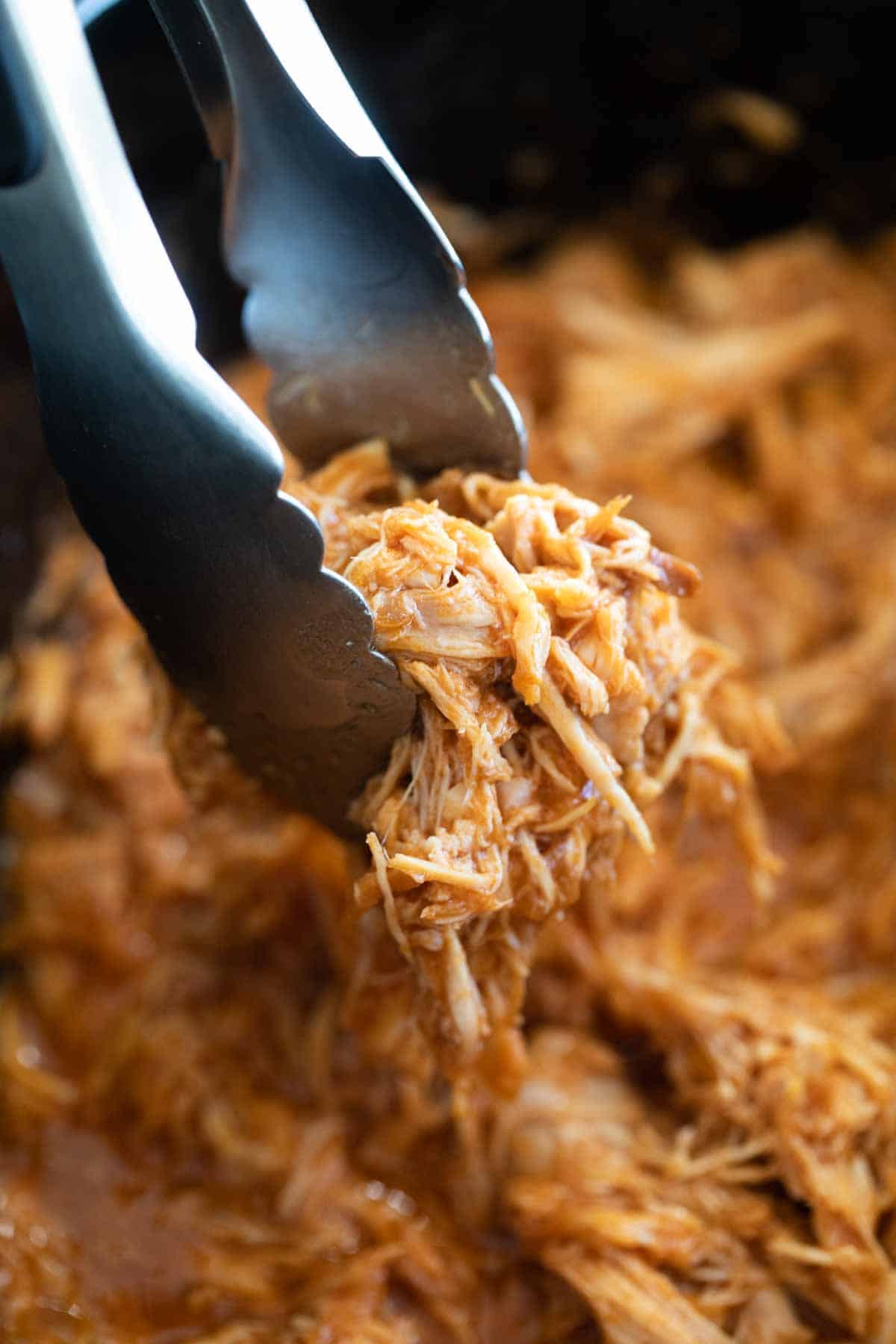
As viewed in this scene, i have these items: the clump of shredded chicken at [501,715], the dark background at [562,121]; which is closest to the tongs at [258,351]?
the clump of shredded chicken at [501,715]

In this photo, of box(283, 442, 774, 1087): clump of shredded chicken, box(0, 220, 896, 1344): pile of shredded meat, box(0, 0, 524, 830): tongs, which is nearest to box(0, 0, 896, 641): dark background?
box(0, 220, 896, 1344): pile of shredded meat

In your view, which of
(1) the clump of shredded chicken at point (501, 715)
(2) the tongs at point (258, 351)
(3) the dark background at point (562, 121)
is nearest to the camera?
(2) the tongs at point (258, 351)

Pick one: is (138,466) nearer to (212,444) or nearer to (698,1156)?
(212,444)

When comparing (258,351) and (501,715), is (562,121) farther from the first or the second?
(501,715)

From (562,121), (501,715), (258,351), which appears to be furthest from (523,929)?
(562,121)

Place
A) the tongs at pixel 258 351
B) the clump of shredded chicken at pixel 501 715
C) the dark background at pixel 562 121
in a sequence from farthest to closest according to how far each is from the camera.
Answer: the dark background at pixel 562 121
the clump of shredded chicken at pixel 501 715
the tongs at pixel 258 351

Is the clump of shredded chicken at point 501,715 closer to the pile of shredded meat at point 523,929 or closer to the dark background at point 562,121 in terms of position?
the pile of shredded meat at point 523,929

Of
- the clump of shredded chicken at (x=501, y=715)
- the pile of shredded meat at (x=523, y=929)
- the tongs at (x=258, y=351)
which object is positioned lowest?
the pile of shredded meat at (x=523, y=929)
